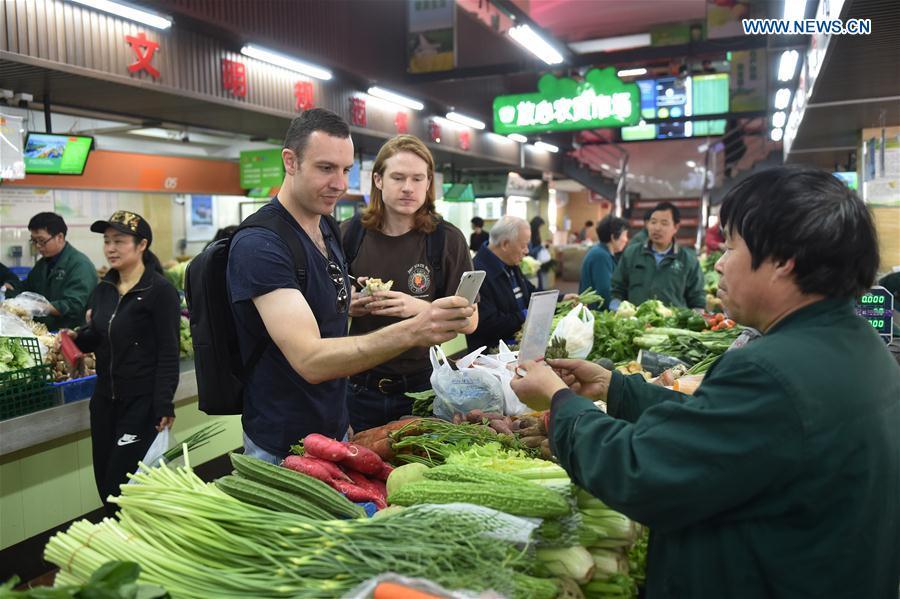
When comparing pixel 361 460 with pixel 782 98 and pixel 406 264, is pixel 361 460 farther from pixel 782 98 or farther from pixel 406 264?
pixel 782 98

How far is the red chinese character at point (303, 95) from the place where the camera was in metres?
9.27

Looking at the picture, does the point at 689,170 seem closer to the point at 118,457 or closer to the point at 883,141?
the point at 883,141

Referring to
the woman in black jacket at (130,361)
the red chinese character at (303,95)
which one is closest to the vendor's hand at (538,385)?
the woman in black jacket at (130,361)

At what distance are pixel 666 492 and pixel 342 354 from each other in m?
1.21

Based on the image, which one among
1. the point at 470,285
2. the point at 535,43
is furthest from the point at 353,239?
the point at 535,43

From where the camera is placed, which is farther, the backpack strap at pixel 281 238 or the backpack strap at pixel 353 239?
the backpack strap at pixel 353 239

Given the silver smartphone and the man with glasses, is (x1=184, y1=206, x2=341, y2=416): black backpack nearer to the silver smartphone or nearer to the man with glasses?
the man with glasses

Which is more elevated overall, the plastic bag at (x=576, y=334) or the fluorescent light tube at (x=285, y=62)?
the fluorescent light tube at (x=285, y=62)

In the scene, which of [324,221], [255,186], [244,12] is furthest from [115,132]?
[324,221]

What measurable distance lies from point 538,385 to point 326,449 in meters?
0.73

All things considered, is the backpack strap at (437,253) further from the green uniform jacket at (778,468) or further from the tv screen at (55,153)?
the tv screen at (55,153)

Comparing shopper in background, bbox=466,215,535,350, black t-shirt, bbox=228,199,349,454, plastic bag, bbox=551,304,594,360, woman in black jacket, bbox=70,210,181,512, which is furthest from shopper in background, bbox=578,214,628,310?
black t-shirt, bbox=228,199,349,454

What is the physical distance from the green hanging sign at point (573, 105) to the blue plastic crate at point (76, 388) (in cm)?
731

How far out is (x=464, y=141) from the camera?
1445 centimetres
